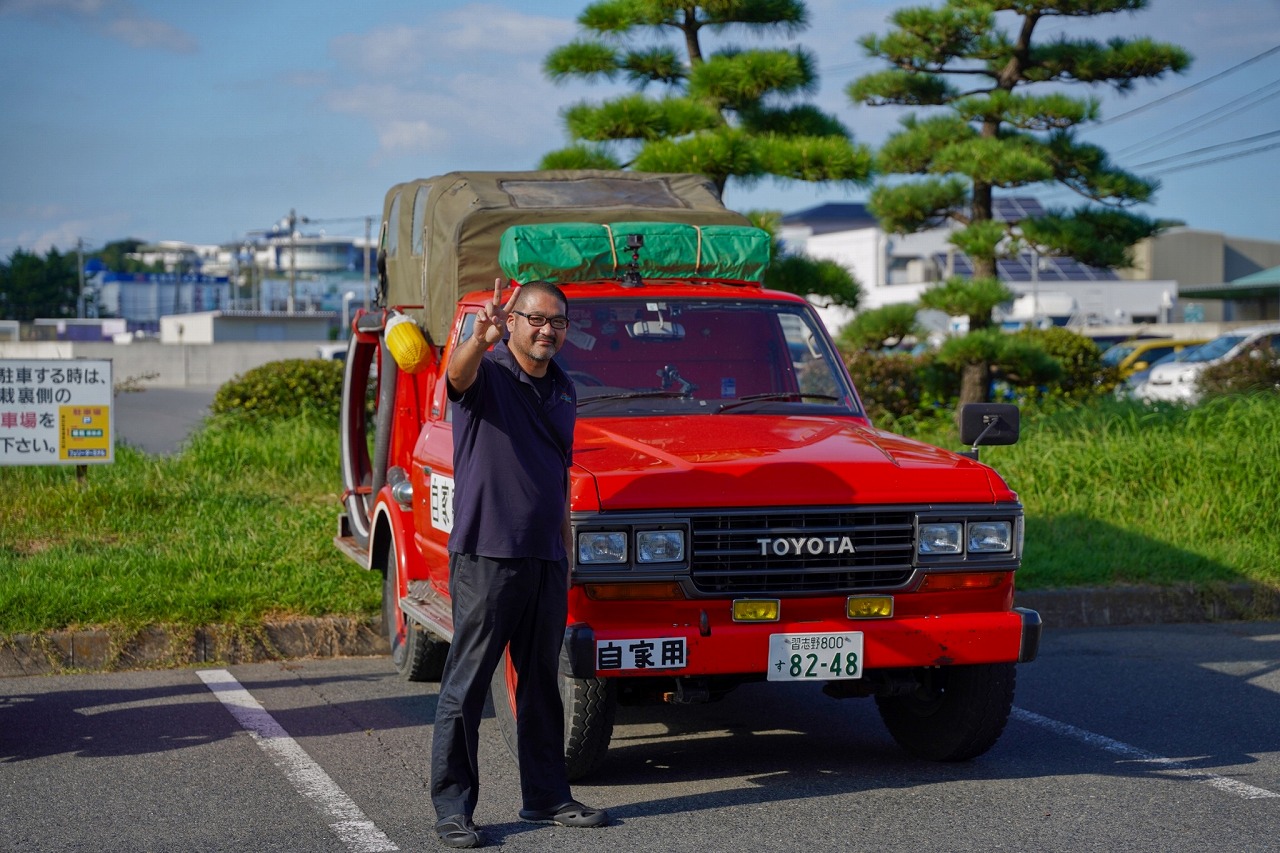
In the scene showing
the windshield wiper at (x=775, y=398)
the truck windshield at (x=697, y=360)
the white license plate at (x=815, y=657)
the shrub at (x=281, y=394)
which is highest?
the truck windshield at (x=697, y=360)

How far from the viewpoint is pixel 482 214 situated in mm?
7320

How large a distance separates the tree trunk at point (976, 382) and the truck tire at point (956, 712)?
9.03m

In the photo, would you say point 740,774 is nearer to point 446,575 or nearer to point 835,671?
point 835,671

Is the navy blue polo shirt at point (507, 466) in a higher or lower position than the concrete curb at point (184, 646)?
higher

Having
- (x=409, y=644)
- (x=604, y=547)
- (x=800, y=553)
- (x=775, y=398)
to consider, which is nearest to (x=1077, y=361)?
(x=775, y=398)

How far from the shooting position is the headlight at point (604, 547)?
4969 mm

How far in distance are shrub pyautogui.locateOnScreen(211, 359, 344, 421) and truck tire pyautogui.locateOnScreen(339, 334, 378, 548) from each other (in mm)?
4886

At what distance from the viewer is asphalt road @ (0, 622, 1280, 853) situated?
482 cm

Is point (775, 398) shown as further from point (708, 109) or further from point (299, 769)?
point (708, 109)

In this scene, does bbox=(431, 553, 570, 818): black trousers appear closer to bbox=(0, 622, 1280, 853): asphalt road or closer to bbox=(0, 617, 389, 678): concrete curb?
bbox=(0, 622, 1280, 853): asphalt road

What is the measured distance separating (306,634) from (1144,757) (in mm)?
4641

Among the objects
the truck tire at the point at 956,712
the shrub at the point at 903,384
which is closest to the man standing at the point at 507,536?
the truck tire at the point at 956,712

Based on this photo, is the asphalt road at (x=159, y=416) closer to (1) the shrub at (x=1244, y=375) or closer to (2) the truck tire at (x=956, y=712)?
(2) the truck tire at (x=956, y=712)

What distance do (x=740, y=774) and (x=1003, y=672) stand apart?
1114 mm
